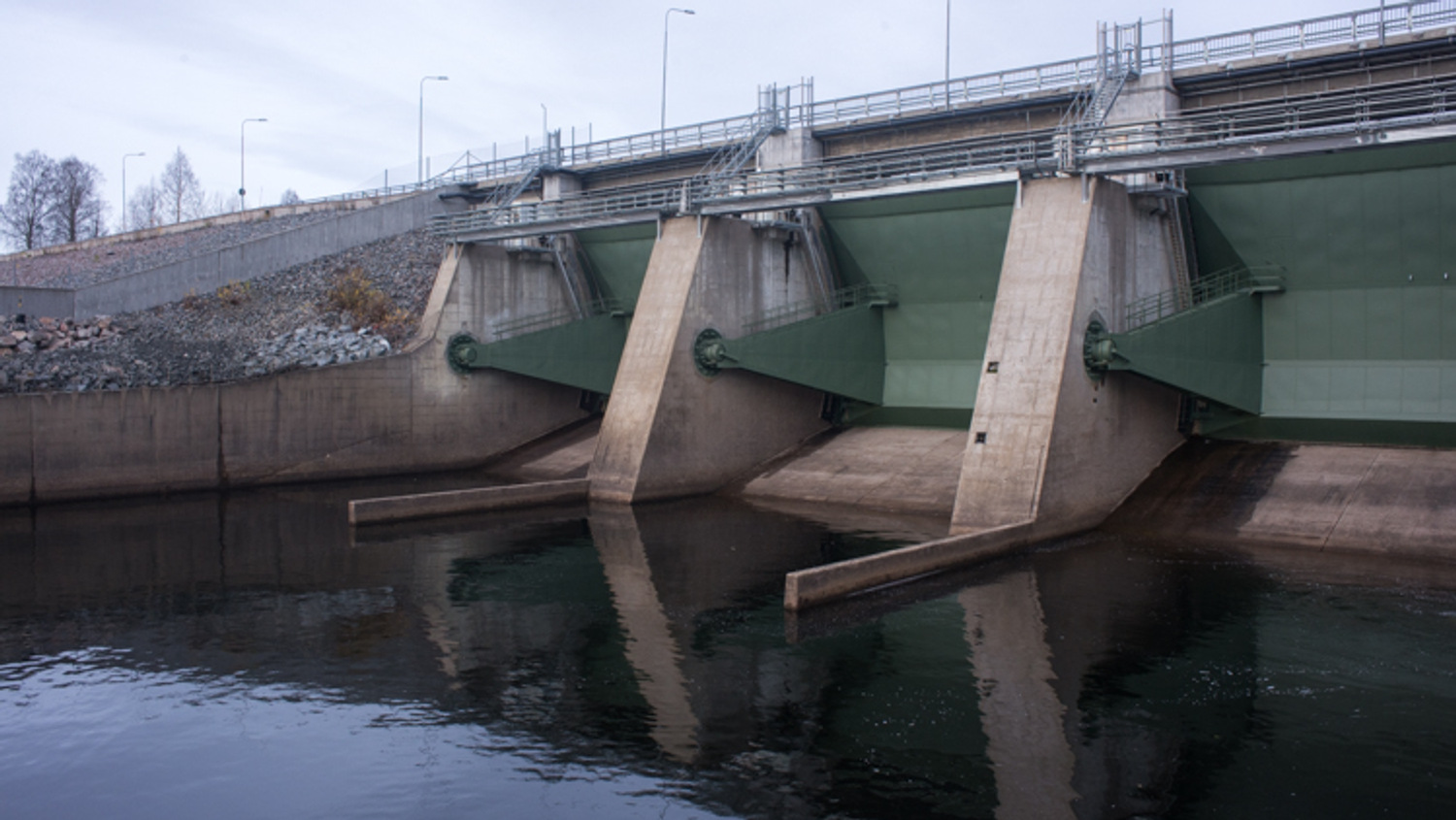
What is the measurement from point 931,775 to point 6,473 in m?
25.0

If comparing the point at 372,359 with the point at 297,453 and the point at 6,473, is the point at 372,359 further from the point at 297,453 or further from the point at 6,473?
the point at 6,473

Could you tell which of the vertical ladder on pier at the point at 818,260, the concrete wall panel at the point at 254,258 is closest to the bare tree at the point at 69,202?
the concrete wall panel at the point at 254,258

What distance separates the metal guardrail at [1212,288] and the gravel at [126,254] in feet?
115

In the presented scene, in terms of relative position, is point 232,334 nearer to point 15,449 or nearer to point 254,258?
point 254,258

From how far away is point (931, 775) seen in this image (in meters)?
10.2

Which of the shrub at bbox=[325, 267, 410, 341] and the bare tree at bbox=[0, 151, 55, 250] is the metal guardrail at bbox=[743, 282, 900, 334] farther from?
the bare tree at bbox=[0, 151, 55, 250]

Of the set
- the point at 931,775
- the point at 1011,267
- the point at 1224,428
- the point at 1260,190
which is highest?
the point at 1260,190

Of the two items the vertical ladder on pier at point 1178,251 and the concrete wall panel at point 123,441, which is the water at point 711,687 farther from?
the vertical ladder on pier at point 1178,251

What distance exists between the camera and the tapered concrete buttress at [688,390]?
91.4 ft

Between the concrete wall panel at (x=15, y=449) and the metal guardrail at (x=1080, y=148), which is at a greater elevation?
the metal guardrail at (x=1080, y=148)

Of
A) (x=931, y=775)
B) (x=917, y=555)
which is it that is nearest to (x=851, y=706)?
(x=931, y=775)

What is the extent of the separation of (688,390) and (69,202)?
215 feet

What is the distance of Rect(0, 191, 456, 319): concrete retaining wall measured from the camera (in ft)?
122

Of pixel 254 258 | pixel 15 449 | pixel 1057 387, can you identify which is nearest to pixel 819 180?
pixel 1057 387
